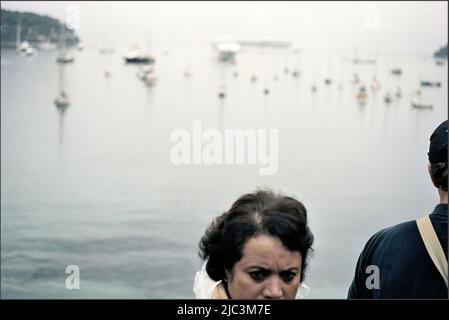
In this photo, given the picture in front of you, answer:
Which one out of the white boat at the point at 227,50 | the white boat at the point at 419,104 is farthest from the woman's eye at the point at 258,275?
the white boat at the point at 419,104

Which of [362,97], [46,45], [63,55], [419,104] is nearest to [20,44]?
[46,45]

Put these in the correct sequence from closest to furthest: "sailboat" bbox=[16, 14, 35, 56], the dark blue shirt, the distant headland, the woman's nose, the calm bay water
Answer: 1. the woman's nose
2. the dark blue shirt
3. the distant headland
4. "sailboat" bbox=[16, 14, 35, 56]
5. the calm bay water

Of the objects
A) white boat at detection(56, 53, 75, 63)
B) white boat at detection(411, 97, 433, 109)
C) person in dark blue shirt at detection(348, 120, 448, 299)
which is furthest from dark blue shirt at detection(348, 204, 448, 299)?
white boat at detection(411, 97, 433, 109)

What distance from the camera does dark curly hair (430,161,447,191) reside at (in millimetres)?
1688

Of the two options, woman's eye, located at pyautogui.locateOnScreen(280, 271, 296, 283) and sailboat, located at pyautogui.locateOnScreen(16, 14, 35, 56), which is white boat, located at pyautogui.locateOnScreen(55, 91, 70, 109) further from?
woman's eye, located at pyautogui.locateOnScreen(280, 271, 296, 283)

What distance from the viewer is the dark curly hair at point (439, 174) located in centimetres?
169

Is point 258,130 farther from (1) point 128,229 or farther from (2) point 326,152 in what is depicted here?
(1) point 128,229

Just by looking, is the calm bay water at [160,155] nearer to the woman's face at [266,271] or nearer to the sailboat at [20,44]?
the sailboat at [20,44]

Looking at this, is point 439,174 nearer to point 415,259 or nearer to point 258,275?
point 415,259

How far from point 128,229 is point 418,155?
4.98 feet

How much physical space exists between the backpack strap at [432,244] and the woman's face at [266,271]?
1.17 feet

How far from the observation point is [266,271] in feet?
4.76
